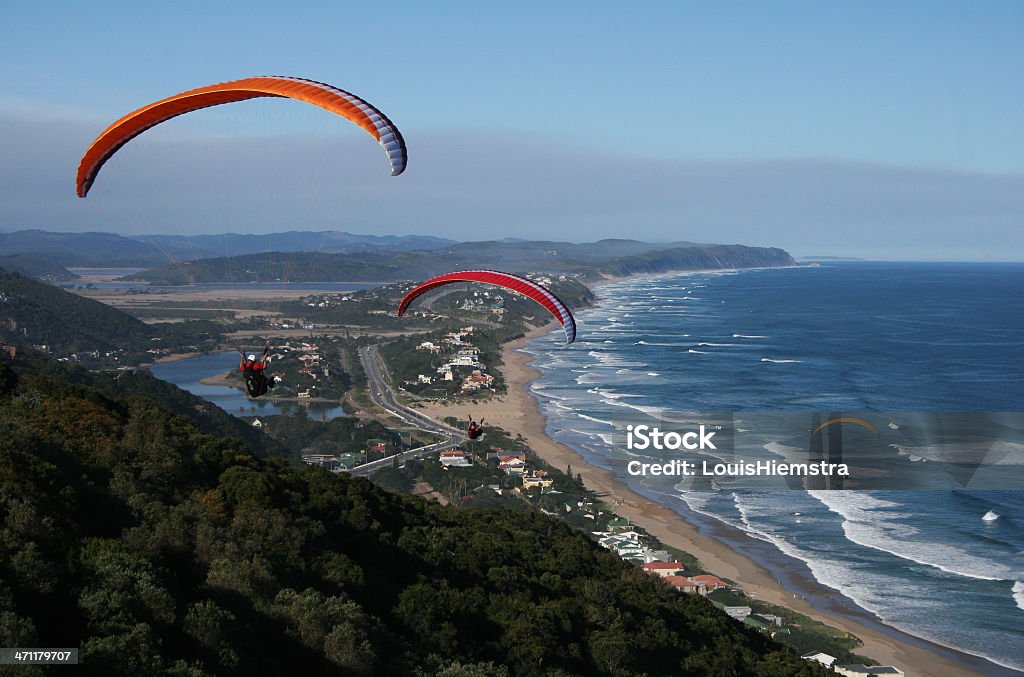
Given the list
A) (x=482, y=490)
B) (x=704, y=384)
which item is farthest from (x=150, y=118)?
(x=704, y=384)

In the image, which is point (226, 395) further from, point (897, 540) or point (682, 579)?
point (897, 540)

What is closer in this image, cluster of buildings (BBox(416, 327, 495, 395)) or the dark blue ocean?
the dark blue ocean

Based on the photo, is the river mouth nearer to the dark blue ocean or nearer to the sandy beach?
the sandy beach

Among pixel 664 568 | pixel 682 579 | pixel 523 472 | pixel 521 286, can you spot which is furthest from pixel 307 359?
pixel 521 286

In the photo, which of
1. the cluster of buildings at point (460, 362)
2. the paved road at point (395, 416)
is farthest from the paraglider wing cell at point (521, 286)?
the cluster of buildings at point (460, 362)

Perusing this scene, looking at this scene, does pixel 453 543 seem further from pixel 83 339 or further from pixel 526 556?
pixel 83 339

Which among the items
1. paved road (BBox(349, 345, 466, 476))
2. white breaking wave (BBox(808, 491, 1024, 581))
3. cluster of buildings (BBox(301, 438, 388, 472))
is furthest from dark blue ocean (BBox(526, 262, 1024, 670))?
cluster of buildings (BBox(301, 438, 388, 472))

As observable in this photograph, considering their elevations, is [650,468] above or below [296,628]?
below
